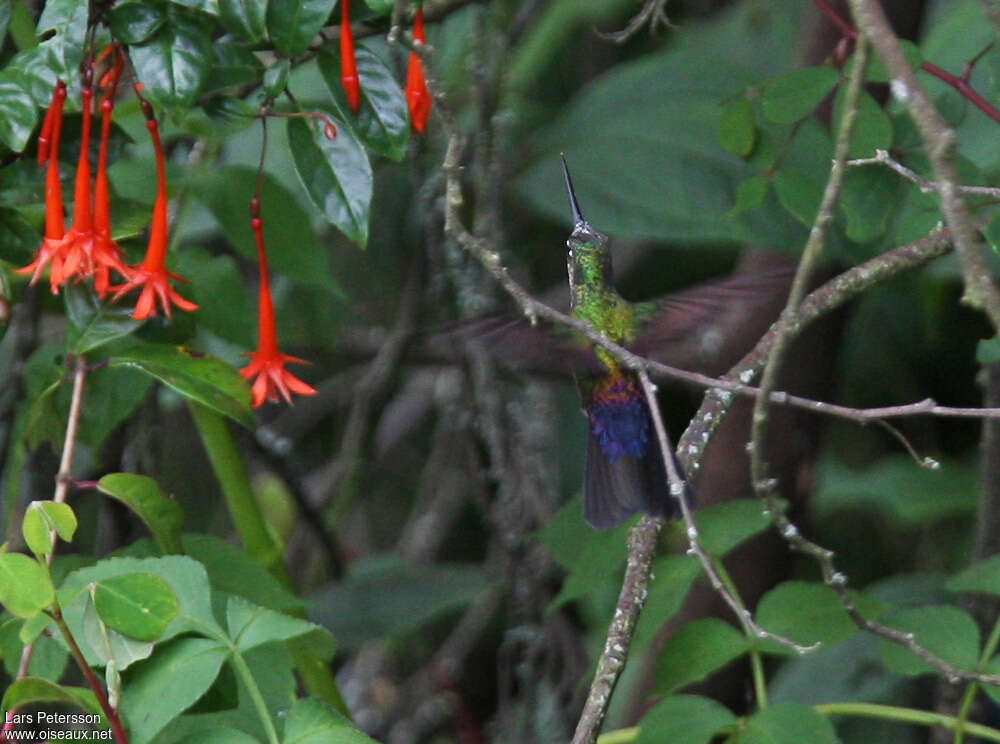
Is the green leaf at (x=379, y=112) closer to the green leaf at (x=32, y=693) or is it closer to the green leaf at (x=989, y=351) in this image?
the green leaf at (x=32, y=693)

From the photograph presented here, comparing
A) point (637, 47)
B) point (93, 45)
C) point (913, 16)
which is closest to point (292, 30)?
point (93, 45)

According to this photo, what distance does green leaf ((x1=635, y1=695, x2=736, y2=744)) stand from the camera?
146 centimetres

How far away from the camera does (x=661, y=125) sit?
2.99 meters

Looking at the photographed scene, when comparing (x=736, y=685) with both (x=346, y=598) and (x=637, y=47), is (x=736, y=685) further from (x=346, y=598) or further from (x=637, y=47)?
(x=637, y=47)

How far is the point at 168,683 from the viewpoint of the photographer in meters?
1.21

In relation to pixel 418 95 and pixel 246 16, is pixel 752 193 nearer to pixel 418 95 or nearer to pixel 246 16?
pixel 418 95

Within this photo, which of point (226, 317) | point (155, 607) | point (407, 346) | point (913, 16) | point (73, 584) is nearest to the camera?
point (155, 607)

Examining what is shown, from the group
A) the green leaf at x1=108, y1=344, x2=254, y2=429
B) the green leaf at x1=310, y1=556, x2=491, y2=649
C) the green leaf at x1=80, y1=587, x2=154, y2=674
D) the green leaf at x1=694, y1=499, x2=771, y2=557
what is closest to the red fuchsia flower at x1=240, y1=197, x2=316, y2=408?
the green leaf at x1=108, y1=344, x2=254, y2=429

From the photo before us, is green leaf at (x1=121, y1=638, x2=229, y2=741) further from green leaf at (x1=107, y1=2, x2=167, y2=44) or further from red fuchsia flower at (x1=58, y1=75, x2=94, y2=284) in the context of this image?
green leaf at (x1=107, y1=2, x2=167, y2=44)

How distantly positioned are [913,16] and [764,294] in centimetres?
124

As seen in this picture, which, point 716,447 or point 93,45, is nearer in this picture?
point 93,45

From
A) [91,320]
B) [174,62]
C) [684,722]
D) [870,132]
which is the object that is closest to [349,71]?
[174,62]

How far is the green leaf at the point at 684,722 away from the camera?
1462mm

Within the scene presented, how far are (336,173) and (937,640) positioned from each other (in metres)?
0.95
